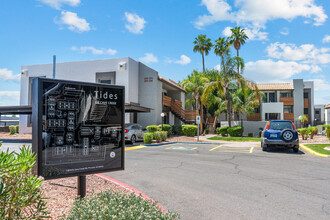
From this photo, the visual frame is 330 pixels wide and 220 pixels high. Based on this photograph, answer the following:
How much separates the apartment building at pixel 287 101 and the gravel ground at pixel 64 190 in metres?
35.1

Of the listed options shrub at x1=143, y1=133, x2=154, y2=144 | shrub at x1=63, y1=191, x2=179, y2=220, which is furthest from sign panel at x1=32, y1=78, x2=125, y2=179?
shrub at x1=143, y1=133, x2=154, y2=144

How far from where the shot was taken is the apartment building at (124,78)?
80.7ft

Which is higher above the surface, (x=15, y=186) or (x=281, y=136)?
(x=15, y=186)

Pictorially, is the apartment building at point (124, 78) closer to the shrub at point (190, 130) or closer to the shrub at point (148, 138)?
the shrub at point (190, 130)

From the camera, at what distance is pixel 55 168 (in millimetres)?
3762

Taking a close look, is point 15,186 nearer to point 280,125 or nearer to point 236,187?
point 236,187

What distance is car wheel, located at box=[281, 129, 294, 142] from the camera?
42.8 ft

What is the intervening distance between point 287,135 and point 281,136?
288 mm

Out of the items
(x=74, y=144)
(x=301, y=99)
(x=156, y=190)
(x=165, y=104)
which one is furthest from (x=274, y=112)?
(x=74, y=144)

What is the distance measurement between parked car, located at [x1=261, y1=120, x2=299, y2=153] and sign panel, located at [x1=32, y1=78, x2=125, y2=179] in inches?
436

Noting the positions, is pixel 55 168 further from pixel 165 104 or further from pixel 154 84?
pixel 165 104

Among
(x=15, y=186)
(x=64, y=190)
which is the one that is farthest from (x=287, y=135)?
(x=15, y=186)

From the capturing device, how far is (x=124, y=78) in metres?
24.4

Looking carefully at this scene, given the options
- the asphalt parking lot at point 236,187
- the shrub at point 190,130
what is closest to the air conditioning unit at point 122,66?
the shrub at point 190,130
